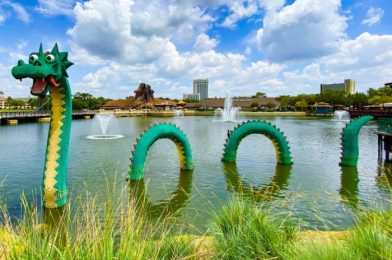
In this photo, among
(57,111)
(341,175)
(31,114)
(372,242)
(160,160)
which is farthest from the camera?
(31,114)

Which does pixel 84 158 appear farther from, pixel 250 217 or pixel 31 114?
pixel 31 114

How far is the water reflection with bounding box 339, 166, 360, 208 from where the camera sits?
29.0ft

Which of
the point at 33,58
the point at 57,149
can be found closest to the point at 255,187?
the point at 57,149

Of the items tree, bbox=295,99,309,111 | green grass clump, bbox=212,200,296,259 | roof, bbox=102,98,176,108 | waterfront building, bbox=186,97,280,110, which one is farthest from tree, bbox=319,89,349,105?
green grass clump, bbox=212,200,296,259

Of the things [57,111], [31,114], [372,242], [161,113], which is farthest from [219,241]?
[161,113]

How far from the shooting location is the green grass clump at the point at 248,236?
143 inches

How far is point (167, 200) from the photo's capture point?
9031mm

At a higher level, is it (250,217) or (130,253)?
(130,253)

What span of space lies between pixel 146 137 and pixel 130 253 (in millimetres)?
8461

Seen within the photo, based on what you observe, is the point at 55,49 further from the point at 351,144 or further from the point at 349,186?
the point at 351,144

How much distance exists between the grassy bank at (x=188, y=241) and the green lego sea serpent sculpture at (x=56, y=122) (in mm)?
3728

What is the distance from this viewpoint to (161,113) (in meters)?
73.8

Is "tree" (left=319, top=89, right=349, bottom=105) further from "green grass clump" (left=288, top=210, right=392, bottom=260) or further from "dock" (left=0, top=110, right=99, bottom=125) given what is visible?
"green grass clump" (left=288, top=210, right=392, bottom=260)

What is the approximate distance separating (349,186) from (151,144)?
7124 mm
